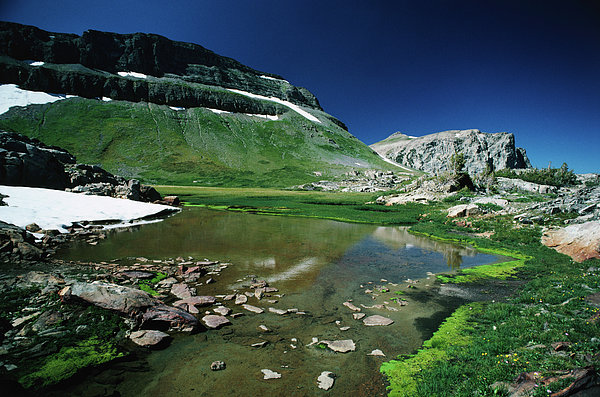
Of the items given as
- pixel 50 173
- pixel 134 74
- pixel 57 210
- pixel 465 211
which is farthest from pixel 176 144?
pixel 465 211

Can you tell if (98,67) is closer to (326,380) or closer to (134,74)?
(134,74)

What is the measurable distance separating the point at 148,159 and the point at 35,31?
119 metres

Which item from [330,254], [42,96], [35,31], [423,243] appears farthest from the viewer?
[35,31]

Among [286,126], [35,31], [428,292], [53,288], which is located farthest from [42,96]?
[428,292]

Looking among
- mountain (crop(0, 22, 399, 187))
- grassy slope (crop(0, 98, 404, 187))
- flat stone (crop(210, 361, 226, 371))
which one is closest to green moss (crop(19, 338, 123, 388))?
flat stone (crop(210, 361, 226, 371))

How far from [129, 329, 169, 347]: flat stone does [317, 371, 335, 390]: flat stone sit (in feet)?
15.4

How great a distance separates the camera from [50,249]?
15625mm

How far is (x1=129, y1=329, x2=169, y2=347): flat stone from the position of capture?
734 centimetres

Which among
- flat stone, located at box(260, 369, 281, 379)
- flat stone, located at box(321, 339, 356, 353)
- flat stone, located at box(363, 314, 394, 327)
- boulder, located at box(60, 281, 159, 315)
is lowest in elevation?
flat stone, located at box(260, 369, 281, 379)

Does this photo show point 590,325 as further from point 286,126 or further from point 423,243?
point 286,126

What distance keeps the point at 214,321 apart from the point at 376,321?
585cm

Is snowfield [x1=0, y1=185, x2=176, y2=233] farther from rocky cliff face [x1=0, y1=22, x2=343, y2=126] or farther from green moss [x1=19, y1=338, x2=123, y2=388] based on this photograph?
rocky cliff face [x1=0, y1=22, x2=343, y2=126]

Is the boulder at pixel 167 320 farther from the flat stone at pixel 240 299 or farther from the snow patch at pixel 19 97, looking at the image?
the snow patch at pixel 19 97

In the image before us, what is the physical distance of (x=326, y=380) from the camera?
641 cm
